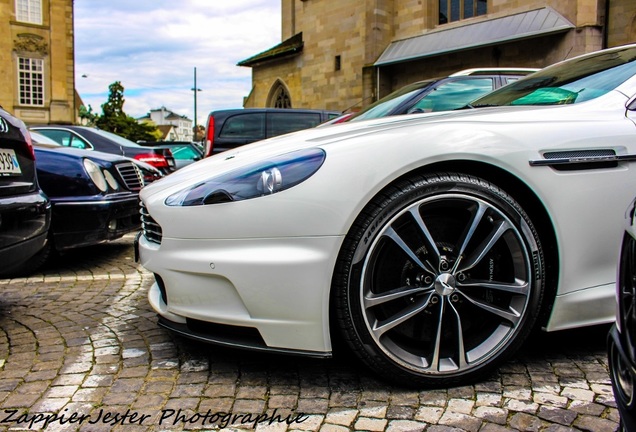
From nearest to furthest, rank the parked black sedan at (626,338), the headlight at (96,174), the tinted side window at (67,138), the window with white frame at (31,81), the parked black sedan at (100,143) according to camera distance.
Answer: the parked black sedan at (626,338) → the headlight at (96,174) → the parked black sedan at (100,143) → the tinted side window at (67,138) → the window with white frame at (31,81)

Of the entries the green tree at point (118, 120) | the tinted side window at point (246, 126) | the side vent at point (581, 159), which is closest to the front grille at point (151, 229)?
the side vent at point (581, 159)

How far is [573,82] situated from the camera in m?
2.88

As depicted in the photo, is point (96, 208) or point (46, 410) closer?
point (46, 410)

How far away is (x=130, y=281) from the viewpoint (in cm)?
456

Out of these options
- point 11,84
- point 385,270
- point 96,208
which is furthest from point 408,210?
point 11,84

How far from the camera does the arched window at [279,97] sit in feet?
92.1

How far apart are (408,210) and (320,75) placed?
23086mm

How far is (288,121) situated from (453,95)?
4.80 m

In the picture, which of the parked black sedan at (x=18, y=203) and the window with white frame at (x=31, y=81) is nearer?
the parked black sedan at (x=18, y=203)

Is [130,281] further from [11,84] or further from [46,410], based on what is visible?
[11,84]

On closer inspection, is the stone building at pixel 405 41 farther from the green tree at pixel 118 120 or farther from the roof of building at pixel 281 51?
the green tree at pixel 118 120

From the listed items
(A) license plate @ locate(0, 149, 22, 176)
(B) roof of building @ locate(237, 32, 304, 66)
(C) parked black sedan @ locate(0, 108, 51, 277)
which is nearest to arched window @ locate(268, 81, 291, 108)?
(B) roof of building @ locate(237, 32, 304, 66)

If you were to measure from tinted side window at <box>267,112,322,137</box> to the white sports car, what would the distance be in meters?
8.16

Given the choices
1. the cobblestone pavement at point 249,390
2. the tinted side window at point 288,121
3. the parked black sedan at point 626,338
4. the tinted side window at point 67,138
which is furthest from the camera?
the tinted side window at point 288,121
